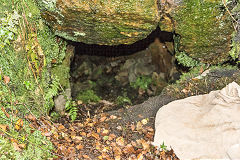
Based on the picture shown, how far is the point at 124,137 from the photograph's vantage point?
3992 mm

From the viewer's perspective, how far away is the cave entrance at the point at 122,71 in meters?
6.71

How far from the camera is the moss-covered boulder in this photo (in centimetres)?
372

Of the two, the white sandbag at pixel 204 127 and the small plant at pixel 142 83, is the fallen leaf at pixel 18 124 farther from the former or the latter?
the small plant at pixel 142 83

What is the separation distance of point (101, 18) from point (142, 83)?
12.9ft

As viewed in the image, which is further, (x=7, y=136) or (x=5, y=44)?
(x=5, y=44)

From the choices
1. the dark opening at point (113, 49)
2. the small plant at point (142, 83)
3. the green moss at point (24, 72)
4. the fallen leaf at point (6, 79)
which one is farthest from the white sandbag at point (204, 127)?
the dark opening at point (113, 49)

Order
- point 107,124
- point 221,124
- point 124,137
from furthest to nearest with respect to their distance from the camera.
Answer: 1. point 107,124
2. point 124,137
3. point 221,124

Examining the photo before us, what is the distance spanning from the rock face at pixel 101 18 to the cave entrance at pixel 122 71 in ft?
8.05

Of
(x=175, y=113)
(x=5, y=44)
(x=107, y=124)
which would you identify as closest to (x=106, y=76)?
(x=107, y=124)

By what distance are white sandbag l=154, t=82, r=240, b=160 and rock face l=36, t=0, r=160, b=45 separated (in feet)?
5.63

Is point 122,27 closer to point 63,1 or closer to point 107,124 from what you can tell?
point 63,1

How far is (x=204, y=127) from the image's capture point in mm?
3650

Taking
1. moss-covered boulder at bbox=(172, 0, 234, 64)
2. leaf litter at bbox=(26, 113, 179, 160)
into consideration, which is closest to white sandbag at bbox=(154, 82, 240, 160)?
leaf litter at bbox=(26, 113, 179, 160)

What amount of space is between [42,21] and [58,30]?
1.09 feet
